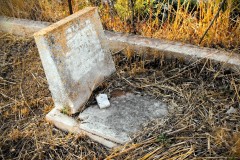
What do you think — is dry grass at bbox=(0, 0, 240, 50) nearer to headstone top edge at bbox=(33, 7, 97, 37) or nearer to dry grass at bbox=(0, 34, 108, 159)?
dry grass at bbox=(0, 34, 108, 159)

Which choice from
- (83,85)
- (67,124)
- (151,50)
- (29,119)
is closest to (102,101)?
(83,85)

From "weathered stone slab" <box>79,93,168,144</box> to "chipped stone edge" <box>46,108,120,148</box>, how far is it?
0.09 ft

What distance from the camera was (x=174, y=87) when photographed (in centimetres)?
278

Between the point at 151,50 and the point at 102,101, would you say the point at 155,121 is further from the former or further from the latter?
the point at 151,50

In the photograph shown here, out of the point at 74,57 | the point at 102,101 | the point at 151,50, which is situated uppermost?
the point at 74,57

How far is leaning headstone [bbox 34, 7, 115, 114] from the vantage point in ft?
7.72

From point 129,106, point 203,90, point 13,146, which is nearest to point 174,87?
point 203,90

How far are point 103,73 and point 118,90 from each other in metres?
0.22

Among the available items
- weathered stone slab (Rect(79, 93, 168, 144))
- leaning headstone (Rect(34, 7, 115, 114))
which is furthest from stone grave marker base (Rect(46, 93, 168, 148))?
leaning headstone (Rect(34, 7, 115, 114))

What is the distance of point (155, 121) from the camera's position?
7.98ft

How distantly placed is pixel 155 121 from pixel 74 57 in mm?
868

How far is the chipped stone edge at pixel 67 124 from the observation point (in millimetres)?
2381

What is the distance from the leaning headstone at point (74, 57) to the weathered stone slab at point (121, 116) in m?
0.18

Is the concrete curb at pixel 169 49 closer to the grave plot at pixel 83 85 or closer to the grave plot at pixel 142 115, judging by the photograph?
the grave plot at pixel 142 115
